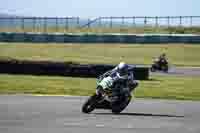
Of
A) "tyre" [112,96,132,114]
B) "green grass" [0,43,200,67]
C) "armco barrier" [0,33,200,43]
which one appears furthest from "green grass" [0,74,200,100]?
"armco barrier" [0,33,200,43]

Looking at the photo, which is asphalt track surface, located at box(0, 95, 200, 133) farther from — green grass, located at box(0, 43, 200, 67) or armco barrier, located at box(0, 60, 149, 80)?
green grass, located at box(0, 43, 200, 67)

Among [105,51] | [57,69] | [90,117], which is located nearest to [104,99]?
[90,117]

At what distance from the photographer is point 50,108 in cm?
1703

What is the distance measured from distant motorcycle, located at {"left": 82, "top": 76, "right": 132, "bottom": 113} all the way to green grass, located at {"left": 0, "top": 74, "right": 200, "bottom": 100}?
18.2 ft

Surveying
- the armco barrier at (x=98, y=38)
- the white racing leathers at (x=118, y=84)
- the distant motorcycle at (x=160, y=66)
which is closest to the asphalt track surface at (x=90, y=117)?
the white racing leathers at (x=118, y=84)

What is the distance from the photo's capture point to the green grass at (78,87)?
885 inches

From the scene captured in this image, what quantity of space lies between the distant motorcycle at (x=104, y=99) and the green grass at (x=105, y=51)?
106ft

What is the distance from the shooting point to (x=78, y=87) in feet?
79.9

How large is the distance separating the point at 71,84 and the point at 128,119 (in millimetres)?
10520

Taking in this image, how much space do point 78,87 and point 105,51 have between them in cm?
3117

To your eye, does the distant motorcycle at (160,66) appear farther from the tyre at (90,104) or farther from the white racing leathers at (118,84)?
the tyre at (90,104)

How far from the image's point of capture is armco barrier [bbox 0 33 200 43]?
57.7 meters

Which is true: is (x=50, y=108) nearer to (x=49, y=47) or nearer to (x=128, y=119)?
(x=128, y=119)

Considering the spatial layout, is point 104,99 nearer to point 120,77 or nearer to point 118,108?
point 118,108
